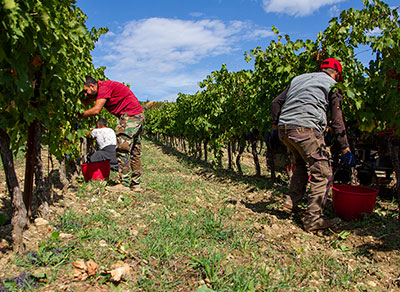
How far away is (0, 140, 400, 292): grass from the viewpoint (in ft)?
6.75

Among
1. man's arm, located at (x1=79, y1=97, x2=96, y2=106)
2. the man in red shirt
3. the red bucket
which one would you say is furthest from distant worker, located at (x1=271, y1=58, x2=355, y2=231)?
man's arm, located at (x1=79, y1=97, x2=96, y2=106)

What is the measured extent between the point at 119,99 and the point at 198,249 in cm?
256

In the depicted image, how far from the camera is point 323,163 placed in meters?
Answer: 3.09

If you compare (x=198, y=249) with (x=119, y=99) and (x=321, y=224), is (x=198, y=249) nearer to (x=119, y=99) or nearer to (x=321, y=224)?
(x=321, y=224)

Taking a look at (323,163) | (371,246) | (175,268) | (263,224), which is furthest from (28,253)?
(371,246)

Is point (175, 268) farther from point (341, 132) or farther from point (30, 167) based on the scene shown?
point (341, 132)

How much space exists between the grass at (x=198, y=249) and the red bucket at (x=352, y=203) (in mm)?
133

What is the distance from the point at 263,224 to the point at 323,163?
96 cm

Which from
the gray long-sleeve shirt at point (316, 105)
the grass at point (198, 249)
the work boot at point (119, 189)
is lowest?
the grass at point (198, 249)

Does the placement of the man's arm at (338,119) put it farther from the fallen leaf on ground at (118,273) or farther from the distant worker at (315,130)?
the fallen leaf on ground at (118,273)

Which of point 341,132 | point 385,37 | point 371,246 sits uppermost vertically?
point 385,37

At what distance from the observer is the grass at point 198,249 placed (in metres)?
2.06

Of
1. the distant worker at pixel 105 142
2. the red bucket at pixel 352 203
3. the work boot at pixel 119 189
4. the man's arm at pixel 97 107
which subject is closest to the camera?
the red bucket at pixel 352 203

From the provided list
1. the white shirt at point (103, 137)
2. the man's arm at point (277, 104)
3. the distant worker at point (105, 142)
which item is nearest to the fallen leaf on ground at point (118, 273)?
the man's arm at point (277, 104)
